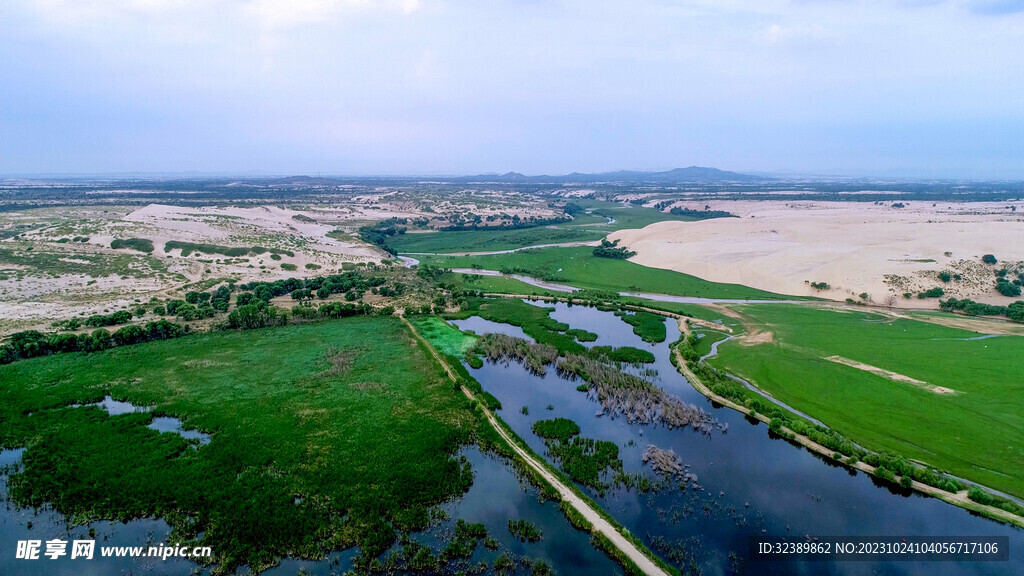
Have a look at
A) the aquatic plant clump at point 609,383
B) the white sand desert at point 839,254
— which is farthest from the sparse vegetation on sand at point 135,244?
the white sand desert at point 839,254

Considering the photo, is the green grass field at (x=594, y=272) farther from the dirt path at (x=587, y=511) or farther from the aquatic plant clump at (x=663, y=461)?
the dirt path at (x=587, y=511)

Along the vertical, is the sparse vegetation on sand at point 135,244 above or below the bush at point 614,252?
above

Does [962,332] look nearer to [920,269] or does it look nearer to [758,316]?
[758,316]

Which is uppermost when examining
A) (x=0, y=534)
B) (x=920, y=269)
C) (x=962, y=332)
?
(x=920, y=269)

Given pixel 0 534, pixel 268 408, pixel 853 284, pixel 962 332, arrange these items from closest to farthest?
1. pixel 0 534
2. pixel 268 408
3. pixel 962 332
4. pixel 853 284

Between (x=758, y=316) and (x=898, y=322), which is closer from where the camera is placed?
(x=898, y=322)

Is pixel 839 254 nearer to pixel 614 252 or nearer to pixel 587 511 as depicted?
pixel 614 252

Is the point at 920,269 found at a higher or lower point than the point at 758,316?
higher

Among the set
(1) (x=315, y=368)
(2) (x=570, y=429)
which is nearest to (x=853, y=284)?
(2) (x=570, y=429)
